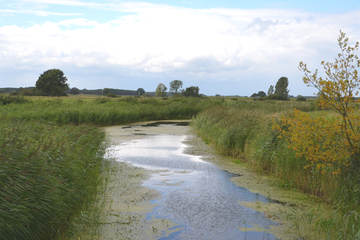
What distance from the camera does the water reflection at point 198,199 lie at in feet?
15.8

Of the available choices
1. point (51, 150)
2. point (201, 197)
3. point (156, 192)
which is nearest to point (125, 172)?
point (156, 192)

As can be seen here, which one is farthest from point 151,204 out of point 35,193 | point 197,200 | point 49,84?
point 49,84

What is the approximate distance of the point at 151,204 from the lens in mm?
5922

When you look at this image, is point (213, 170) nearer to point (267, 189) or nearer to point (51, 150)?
point (267, 189)

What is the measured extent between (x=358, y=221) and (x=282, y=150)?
12.3ft

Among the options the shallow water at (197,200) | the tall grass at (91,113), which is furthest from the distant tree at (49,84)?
the shallow water at (197,200)

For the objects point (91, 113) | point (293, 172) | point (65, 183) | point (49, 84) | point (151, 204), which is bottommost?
point (151, 204)

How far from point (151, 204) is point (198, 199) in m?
0.96

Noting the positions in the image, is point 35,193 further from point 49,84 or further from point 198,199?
point 49,84

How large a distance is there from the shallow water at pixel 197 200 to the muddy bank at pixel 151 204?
81mm

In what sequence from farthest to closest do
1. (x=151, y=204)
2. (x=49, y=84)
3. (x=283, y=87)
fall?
(x=283, y=87)
(x=49, y=84)
(x=151, y=204)

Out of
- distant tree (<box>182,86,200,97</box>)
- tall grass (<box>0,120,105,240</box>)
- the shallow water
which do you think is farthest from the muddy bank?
distant tree (<box>182,86,200,97</box>)

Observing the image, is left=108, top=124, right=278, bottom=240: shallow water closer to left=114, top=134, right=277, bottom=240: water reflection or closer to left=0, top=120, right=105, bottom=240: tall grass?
left=114, top=134, right=277, bottom=240: water reflection

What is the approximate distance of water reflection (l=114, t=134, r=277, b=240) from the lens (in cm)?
480
